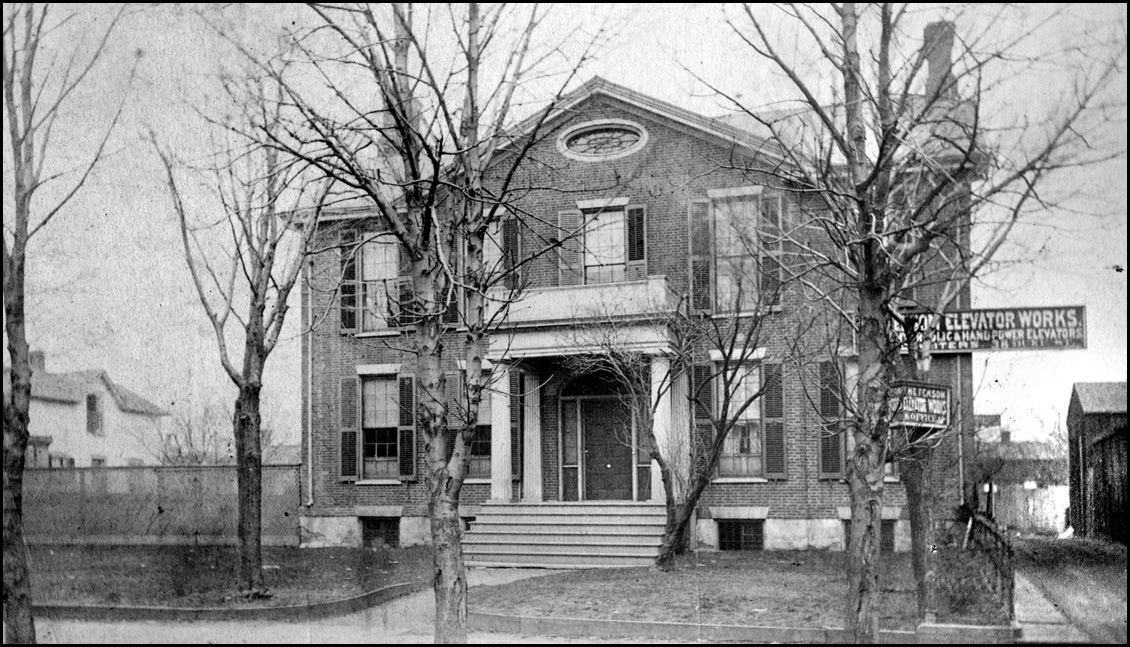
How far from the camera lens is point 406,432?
827 inches

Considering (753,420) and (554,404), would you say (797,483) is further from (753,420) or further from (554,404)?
(554,404)

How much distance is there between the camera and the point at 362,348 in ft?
70.2

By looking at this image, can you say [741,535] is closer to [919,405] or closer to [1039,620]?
[1039,620]

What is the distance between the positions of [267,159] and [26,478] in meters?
6.92

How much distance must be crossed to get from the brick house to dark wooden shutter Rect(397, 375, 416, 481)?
39 mm

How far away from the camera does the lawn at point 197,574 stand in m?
12.3

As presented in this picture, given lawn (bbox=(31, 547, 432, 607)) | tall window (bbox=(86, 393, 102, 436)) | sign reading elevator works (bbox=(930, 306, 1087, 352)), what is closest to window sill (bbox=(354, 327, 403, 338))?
lawn (bbox=(31, 547, 432, 607))

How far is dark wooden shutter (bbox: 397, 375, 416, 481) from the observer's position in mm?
20844

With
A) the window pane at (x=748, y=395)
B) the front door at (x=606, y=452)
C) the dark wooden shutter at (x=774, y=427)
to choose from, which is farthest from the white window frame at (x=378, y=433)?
the dark wooden shutter at (x=774, y=427)

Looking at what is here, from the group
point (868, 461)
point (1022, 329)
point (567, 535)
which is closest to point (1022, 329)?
point (1022, 329)

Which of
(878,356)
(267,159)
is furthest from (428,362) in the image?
(267,159)

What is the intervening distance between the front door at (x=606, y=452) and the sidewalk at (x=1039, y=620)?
27.3 ft

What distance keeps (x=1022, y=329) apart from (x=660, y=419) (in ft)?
32.0

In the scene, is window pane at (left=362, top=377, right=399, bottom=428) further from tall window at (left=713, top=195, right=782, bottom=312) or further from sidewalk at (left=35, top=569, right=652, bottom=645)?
sidewalk at (left=35, top=569, right=652, bottom=645)
